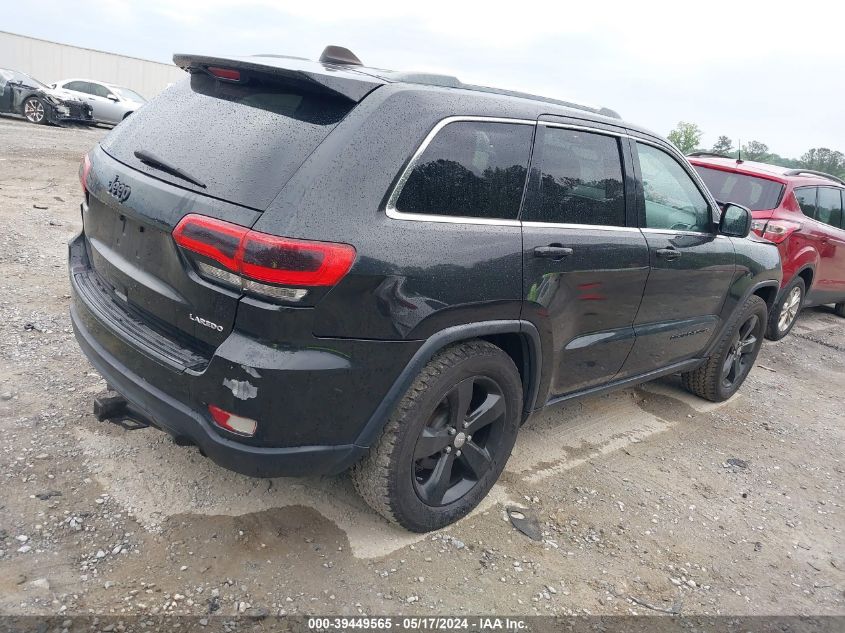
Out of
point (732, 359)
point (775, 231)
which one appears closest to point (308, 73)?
point (732, 359)

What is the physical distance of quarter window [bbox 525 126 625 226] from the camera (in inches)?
116

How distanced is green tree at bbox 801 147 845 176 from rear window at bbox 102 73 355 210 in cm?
1891

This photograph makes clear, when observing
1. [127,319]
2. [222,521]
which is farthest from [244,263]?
[222,521]

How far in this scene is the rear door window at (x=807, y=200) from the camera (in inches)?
260

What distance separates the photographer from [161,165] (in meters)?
2.52

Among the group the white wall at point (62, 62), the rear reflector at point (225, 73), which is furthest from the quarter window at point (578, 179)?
the white wall at point (62, 62)

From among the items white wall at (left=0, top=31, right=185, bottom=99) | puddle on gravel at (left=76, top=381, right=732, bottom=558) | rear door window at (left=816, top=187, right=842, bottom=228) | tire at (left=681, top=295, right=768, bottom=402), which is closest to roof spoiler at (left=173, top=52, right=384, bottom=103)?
puddle on gravel at (left=76, top=381, right=732, bottom=558)

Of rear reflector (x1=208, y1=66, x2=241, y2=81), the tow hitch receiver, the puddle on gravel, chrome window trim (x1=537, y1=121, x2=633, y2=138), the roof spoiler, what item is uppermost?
chrome window trim (x1=537, y1=121, x2=633, y2=138)

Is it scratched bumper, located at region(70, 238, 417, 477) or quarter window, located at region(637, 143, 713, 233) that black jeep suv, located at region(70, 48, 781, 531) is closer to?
scratched bumper, located at region(70, 238, 417, 477)

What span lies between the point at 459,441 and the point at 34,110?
1831cm

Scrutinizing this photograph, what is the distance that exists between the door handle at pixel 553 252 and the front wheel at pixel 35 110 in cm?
1797

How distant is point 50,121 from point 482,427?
1820cm

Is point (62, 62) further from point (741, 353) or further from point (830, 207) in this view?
point (741, 353)

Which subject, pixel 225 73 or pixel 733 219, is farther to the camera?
pixel 733 219
